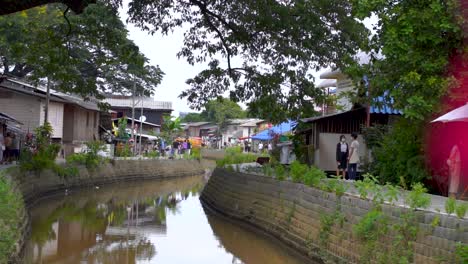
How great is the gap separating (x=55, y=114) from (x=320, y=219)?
2617 cm

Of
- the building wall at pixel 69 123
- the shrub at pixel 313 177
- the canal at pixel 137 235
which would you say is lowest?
the canal at pixel 137 235

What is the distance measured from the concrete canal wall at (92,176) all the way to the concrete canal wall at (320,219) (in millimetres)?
6651

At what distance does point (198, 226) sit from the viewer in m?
22.4

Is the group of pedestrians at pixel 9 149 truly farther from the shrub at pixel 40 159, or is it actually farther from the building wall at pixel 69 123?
the building wall at pixel 69 123

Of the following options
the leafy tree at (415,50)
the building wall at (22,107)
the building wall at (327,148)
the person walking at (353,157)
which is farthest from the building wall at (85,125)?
the leafy tree at (415,50)

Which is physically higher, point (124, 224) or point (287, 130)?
point (287, 130)

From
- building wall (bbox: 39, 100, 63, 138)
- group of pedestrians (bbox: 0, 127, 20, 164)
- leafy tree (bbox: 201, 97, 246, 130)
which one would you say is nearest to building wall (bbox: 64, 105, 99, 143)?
building wall (bbox: 39, 100, 63, 138)

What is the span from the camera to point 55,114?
37625 mm

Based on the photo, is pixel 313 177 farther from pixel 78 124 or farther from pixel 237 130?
pixel 237 130

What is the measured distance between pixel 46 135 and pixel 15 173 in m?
7.26

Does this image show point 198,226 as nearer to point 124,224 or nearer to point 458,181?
point 124,224

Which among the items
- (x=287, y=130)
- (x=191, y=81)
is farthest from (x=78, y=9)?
(x=287, y=130)

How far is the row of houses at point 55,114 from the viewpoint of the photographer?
113ft

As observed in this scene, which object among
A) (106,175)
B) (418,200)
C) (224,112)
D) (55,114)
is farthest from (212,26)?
(224,112)
